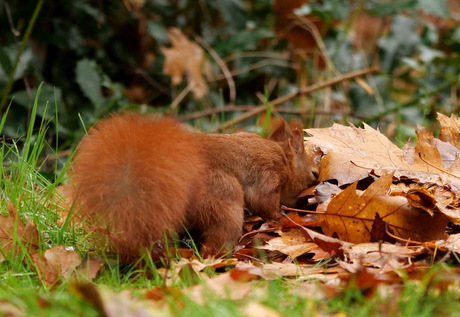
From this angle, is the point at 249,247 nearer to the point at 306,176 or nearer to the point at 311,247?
the point at 311,247

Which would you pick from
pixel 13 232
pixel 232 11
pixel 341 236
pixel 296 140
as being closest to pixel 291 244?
pixel 341 236

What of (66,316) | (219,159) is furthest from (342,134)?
(66,316)

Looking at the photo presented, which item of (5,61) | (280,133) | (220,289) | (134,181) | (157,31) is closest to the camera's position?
(220,289)

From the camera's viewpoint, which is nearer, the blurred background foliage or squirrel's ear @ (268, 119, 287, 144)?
squirrel's ear @ (268, 119, 287, 144)

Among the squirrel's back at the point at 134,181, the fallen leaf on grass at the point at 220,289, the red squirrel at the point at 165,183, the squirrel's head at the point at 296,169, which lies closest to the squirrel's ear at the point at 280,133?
the squirrel's head at the point at 296,169

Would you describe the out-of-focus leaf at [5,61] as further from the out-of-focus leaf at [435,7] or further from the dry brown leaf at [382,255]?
the out-of-focus leaf at [435,7]

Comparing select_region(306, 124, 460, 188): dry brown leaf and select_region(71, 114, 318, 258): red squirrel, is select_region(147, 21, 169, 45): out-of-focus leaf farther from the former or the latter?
select_region(71, 114, 318, 258): red squirrel

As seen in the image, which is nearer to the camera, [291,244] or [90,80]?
[291,244]

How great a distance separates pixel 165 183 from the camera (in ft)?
6.54

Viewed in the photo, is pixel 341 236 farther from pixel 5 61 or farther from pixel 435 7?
pixel 435 7

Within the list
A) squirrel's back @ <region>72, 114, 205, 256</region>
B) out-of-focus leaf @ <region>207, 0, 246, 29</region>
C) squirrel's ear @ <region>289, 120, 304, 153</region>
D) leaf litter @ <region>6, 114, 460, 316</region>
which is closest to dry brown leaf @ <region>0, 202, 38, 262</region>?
leaf litter @ <region>6, 114, 460, 316</region>

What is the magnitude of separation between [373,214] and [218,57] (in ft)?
9.49

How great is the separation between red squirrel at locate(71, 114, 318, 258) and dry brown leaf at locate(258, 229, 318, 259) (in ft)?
0.44

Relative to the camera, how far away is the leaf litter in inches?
71.2
